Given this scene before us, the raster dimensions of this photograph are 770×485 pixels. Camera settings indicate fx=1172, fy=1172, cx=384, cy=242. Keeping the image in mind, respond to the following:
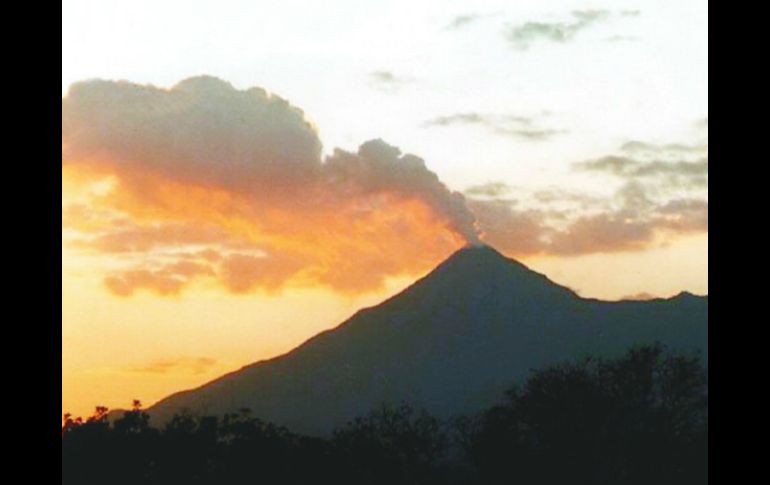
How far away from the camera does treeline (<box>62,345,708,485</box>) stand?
133ft

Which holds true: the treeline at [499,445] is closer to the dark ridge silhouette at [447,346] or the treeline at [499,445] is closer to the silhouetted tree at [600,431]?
the silhouetted tree at [600,431]

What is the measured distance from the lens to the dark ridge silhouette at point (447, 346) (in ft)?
445

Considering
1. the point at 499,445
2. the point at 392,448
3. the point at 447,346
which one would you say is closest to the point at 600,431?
the point at 499,445

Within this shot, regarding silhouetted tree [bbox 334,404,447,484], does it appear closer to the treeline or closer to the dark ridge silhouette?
the treeline

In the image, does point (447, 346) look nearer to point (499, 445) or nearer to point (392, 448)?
point (392, 448)

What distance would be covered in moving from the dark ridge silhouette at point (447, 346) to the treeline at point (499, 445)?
263ft

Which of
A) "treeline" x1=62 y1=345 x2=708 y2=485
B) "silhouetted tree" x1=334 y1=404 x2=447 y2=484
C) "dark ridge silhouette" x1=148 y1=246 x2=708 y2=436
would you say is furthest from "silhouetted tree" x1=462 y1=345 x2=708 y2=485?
"dark ridge silhouette" x1=148 y1=246 x2=708 y2=436

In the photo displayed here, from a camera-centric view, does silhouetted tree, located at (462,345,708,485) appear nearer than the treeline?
No

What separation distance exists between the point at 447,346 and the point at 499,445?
111158 millimetres

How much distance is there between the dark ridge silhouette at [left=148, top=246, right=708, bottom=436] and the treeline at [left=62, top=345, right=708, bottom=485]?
8013 cm

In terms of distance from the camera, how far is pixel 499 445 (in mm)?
42094
